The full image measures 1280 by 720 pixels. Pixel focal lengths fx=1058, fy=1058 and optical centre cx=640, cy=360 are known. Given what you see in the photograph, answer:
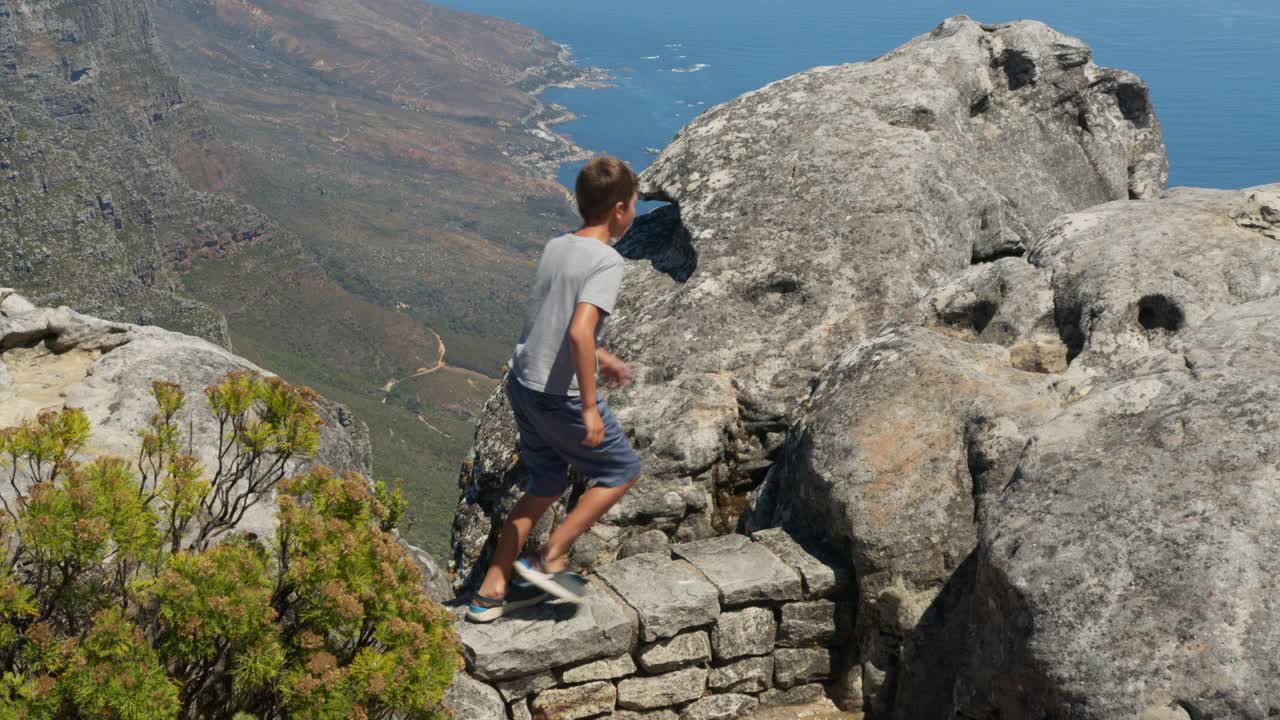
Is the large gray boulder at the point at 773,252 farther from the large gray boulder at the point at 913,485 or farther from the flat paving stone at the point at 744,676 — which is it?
the flat paving stone at the point at 744,676

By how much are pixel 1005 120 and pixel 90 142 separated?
16874cm

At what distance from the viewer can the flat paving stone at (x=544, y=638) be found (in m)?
5.64

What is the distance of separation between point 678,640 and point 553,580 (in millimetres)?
848

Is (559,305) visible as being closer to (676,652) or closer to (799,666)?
(676,652)

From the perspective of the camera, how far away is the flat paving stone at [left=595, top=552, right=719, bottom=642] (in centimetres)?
601

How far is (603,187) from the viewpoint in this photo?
5.59m

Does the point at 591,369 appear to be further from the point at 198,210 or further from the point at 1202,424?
the point at 198,210

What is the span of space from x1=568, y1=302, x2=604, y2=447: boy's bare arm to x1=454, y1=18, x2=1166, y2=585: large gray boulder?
2305mm

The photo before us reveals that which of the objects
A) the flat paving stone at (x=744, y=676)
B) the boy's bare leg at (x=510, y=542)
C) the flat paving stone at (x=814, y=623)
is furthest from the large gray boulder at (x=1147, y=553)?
the boy's bare leg at (x=510, y=542)

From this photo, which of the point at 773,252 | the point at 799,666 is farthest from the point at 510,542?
the point at 773,252

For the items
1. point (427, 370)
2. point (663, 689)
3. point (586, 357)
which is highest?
point (586, 357)

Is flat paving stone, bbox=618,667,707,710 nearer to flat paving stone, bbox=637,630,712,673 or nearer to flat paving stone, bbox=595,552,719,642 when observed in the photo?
flat paving stone, bbox=637,630,712,673

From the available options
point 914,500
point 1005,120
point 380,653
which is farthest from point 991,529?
point 1005,120

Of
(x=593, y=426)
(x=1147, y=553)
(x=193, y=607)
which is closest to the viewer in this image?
(x=193, y=607)
